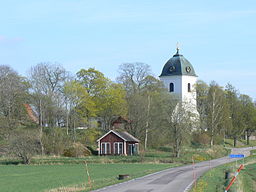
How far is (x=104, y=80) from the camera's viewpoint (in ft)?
263

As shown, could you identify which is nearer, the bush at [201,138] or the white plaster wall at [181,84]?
the bush at [201,138]

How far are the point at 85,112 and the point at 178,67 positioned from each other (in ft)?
97.9

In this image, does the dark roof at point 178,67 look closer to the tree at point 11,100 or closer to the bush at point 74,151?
the tree at point 11,100

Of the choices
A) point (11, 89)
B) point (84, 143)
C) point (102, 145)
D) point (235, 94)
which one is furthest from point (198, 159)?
point (235, 94)

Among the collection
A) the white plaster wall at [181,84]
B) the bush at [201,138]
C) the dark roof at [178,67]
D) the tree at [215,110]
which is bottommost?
the bush at [201,138]

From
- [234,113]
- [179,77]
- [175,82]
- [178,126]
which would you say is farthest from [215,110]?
[178,126]

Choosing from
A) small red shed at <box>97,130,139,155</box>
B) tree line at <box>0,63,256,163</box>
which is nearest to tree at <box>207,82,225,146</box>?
tree line at <box>0,63,256,163</box>

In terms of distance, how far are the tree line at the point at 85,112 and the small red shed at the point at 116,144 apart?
8.10 feet

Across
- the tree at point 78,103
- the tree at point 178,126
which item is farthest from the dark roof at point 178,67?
the tree at point 178,126

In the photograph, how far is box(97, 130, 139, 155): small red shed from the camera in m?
67.7

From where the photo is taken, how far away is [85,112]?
77.8 metres

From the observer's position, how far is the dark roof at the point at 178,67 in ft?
330

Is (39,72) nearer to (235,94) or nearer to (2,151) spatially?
(2,151)

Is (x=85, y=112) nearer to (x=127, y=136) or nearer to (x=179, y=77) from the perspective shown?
(x=127, y=136)
